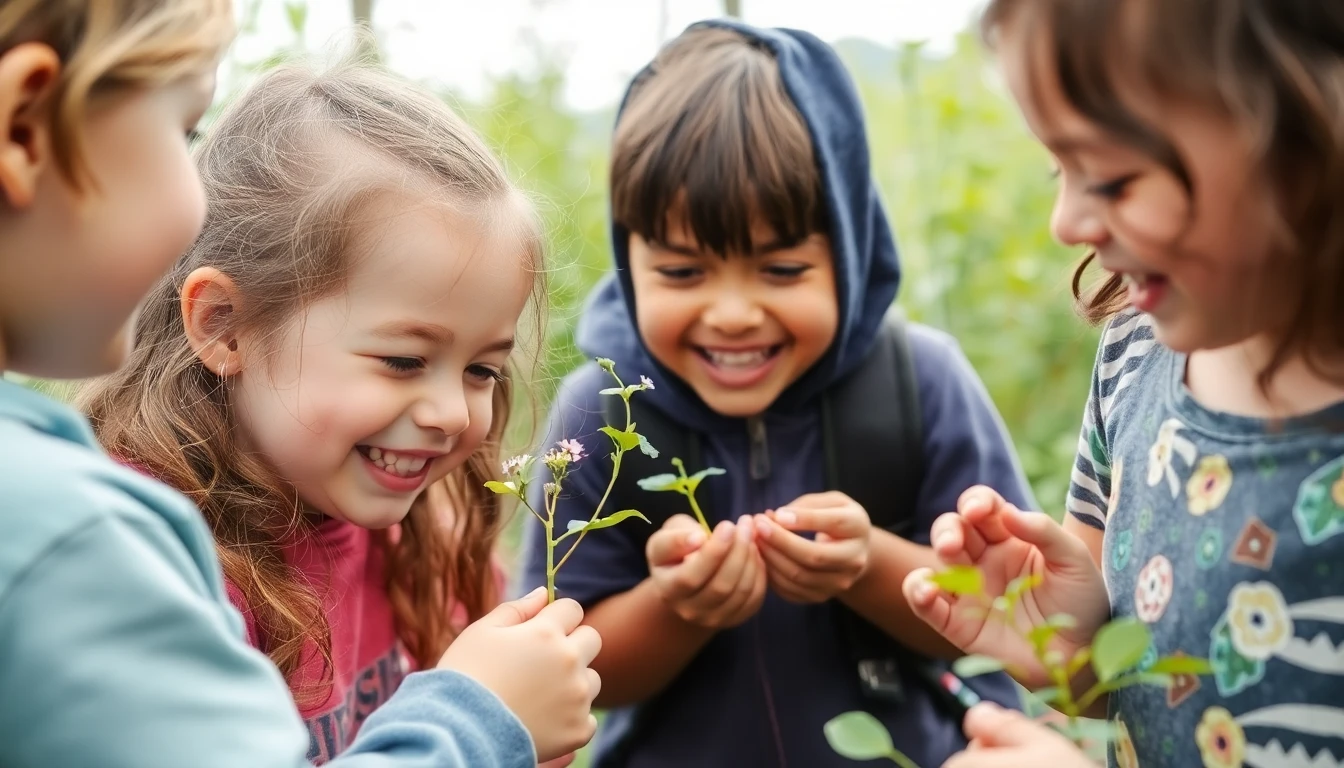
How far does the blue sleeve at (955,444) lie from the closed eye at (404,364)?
90 centimetres

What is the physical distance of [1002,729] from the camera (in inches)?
44.6

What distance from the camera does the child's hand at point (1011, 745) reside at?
1095 millimetres

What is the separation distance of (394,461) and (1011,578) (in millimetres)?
816

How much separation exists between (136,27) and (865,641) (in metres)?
1.47

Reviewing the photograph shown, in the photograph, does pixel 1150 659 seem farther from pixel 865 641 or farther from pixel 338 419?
pixel 338 419

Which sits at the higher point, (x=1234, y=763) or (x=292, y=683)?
(x=1234, y=763)

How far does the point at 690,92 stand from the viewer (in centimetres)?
212

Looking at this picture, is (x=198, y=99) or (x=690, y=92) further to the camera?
(x=690, y=92)

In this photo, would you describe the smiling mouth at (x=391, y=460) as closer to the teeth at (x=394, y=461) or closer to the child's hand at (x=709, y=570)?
the teeth at (x=394, y=461)

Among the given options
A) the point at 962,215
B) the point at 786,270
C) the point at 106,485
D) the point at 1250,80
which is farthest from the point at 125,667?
the point at 962,215

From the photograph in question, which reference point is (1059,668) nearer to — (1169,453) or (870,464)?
(1169,453)

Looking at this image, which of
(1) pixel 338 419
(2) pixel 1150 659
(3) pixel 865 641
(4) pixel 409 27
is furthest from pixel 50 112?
(4) pixel 409 27

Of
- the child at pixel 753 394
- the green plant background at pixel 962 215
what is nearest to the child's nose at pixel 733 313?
the child at pixel 753 394

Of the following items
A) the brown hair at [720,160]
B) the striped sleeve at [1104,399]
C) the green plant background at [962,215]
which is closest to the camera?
the striped sleeve at [1104,399]
